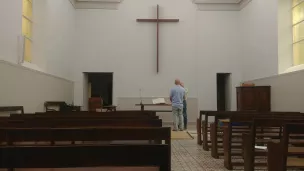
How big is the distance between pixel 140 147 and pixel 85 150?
0.24m

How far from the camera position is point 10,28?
6.81 m

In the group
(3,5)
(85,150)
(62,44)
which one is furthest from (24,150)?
(62,44)

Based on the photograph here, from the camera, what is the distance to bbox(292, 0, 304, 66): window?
30.9 ft

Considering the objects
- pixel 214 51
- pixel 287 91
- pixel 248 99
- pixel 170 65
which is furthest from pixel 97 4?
pixel 287 91

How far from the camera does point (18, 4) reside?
23.7 ft

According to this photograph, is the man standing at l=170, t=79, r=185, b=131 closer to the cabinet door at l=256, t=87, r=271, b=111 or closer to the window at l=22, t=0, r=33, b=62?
the cabinet door at l=256, t=87, r=271, b=111

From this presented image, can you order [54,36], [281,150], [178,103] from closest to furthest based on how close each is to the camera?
[281,150] → [54,36] → [178,103]

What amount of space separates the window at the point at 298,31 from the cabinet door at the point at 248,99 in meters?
1.57

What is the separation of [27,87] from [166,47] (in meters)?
6.97

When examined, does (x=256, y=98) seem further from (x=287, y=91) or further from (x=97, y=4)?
(x=97, y=4)

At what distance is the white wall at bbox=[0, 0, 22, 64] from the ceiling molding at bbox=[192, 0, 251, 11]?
8.22 m

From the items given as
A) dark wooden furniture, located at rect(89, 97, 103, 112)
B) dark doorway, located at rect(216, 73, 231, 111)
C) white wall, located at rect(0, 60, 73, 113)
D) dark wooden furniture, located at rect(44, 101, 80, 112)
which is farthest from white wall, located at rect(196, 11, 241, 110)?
white wall, located at rect(0, 60, 73, 113)

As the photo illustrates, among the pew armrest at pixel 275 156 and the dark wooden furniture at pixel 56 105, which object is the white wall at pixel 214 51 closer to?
the dark wooden furniture at pixel 56 105

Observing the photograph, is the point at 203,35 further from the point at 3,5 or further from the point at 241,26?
the point at 3,5
